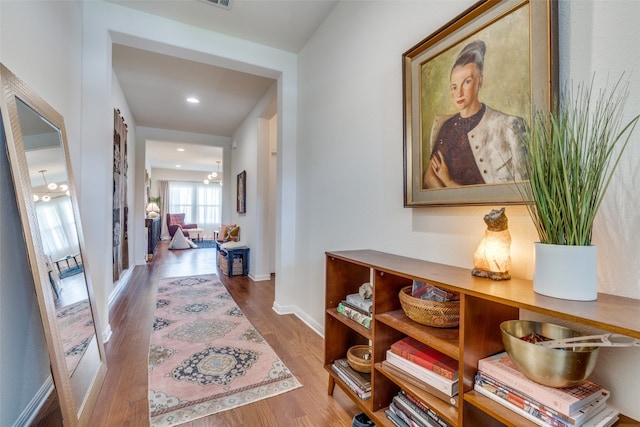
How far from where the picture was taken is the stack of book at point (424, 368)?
102 centimetres

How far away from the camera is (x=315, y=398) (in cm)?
163

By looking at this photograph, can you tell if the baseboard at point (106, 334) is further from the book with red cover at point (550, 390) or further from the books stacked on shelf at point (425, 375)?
the book with red cover at point (550, 390)

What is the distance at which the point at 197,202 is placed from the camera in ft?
37.4

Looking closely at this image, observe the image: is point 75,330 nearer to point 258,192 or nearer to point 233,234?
point 258,192

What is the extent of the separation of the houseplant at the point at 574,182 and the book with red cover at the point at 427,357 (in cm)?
44

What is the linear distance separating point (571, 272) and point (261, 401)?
157 centimetres

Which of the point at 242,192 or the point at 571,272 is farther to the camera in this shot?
the point at 242,192

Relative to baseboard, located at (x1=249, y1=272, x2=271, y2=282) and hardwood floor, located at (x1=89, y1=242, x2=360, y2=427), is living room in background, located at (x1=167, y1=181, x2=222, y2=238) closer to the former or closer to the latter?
baseboard, located at (x1=249, y1=272, x2=271, y2=282)

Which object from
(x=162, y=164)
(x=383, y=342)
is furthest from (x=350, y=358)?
(x=162, y=164)

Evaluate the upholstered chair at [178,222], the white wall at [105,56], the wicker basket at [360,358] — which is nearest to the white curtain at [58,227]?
the white wall at [105,56]

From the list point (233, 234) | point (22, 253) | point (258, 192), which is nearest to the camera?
point (22, 253)

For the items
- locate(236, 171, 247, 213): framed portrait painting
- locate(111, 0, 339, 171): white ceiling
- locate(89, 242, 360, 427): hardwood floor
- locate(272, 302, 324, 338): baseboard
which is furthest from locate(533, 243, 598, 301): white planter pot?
locate(236, 171, 247, 213): framed portrait painting

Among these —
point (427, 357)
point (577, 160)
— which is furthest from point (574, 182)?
point (427, 357)

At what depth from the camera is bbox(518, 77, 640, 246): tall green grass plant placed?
0.76 metres
